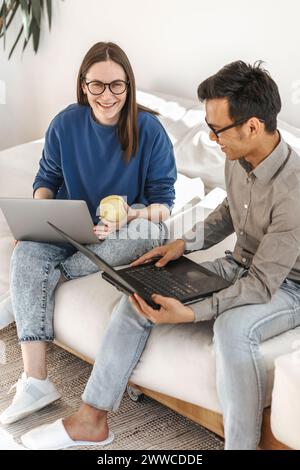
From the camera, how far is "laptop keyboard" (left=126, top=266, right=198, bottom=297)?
6.21 ft

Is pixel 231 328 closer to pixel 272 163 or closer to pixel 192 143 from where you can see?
pixel 272 163

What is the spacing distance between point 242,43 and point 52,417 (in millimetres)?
1573

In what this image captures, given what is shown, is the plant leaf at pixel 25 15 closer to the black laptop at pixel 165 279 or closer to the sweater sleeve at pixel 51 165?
the sweater sleeve at pixel 51 165

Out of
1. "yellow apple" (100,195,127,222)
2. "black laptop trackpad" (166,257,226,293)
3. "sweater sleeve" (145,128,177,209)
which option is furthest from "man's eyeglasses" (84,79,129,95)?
"black laptop trackpad" (166,257,226,293)

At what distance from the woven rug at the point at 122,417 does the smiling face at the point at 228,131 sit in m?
0.77

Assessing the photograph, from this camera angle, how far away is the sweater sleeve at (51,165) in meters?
2.44

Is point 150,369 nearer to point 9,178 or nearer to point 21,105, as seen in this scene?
point 9,178

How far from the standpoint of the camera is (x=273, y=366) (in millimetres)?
1797

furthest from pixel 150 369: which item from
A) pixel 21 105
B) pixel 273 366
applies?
pixel 21 105

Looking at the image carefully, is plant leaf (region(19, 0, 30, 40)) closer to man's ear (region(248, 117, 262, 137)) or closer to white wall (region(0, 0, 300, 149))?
white wall (region(0, 0, 300, 149))

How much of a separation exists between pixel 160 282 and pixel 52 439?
0.49 meters

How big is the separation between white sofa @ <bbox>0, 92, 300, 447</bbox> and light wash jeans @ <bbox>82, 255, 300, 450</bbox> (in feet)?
0.13

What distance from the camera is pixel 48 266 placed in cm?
222

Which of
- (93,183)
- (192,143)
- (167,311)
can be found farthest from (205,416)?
(192,143)
